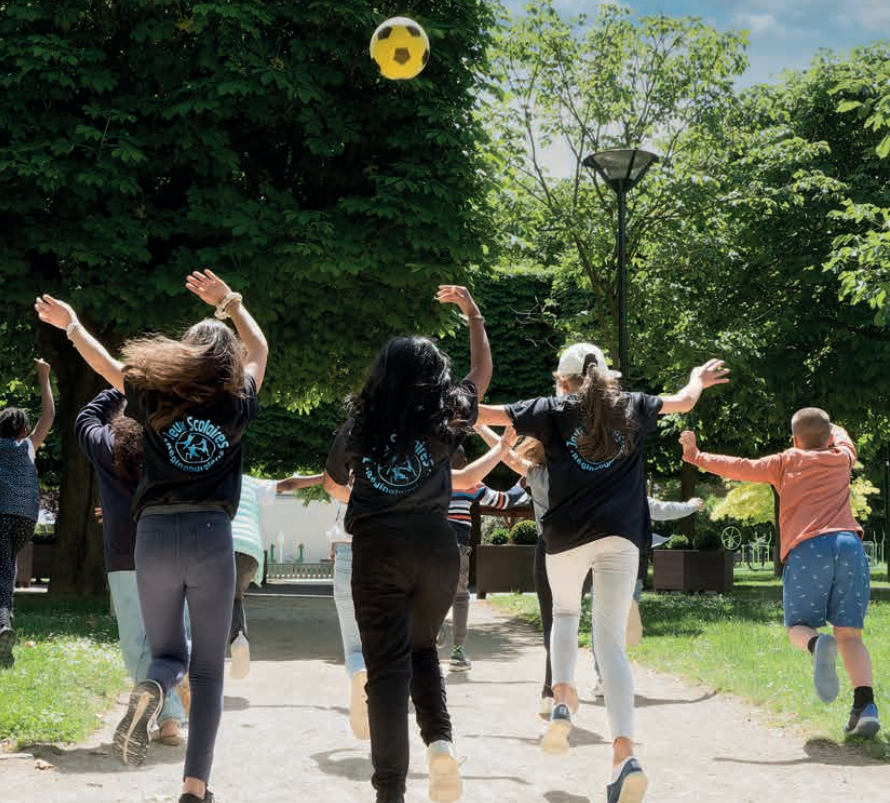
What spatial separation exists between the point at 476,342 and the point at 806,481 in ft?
8.46

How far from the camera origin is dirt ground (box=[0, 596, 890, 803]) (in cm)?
516

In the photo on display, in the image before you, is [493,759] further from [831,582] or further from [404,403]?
[404,403]

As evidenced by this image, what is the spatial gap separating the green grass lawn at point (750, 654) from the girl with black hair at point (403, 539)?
293 centimetres

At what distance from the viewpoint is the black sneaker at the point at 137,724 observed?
14.4 feet

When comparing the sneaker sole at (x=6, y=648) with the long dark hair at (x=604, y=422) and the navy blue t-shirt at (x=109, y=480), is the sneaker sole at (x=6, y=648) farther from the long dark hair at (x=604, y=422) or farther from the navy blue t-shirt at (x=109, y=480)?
the long dark hair at (x=604, y=422)

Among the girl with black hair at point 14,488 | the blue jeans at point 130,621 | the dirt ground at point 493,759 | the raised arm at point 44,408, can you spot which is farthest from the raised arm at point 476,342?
the girl with black hair at point 14,488

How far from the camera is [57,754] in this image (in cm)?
593

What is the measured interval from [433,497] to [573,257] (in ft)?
66.4

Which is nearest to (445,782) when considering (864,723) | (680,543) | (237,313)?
(237,313)

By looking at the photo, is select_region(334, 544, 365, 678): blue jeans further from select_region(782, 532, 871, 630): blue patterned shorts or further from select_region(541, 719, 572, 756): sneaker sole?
select_region(782, 532, 871, 630): blue patterned shorts

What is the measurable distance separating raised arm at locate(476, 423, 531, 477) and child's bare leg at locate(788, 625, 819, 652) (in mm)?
1818

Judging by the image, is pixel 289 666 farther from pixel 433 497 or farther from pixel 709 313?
pixel 709 313

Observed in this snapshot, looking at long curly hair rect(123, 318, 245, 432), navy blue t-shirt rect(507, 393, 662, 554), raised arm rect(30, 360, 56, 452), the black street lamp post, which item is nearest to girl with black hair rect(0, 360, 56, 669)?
raised arm rect(30, 360, 56, 452)

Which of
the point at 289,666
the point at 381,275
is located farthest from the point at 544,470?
the point at 381,275
